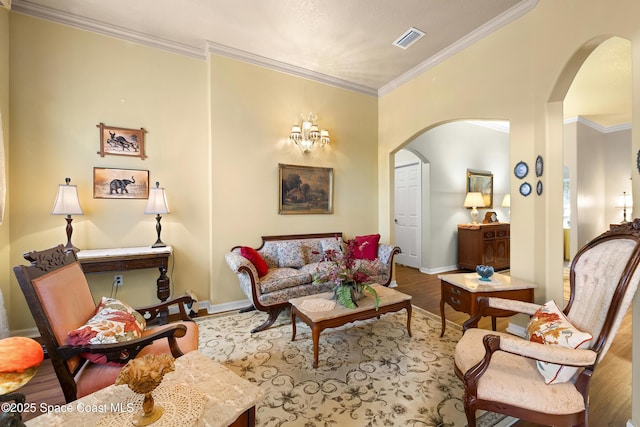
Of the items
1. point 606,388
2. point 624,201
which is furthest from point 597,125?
point 606,388

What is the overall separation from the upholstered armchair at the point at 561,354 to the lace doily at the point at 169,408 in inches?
53.5

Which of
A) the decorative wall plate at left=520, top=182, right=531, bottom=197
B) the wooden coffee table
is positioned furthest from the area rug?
the decorative wall plate at left=520, top=182, right=531, bottom=197

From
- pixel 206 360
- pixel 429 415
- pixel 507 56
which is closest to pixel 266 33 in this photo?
pixel 507 56

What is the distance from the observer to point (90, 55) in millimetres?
3045

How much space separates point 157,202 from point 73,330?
1.90 meters

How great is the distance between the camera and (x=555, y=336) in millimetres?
1443

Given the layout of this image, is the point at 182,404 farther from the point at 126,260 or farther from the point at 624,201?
the point at 624,201

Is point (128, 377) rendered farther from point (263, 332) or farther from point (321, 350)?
point (263, 332)

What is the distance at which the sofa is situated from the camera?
3006 millimetres

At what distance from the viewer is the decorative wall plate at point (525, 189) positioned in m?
2.70

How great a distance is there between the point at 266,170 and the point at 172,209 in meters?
1.35

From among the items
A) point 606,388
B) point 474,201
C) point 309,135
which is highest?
point 309,135

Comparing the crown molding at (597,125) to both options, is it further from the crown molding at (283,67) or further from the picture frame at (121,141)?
the picture frame at (121,141)

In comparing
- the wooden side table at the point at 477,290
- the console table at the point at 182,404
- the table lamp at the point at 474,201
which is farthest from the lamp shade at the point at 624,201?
the console table at the point at 182,404
